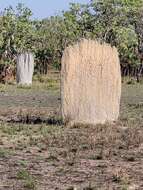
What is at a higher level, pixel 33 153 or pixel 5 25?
pixel 5 25

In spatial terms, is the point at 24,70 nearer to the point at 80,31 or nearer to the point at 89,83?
the point at 80,31

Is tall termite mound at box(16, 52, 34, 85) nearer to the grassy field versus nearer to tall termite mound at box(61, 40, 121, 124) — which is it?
the grassy field

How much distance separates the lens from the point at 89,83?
54.9ft

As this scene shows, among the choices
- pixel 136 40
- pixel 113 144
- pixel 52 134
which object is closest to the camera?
pixel 113 144

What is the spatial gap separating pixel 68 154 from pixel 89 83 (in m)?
5.22

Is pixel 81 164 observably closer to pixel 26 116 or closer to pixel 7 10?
pixel 26 116

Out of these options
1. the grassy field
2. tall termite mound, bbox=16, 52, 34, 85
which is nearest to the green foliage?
tall termite mound, bbox=16, 52, 34, 85

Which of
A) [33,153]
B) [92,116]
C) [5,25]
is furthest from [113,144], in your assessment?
[5,25]

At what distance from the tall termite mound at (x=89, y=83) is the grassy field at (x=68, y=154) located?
0.51 metres

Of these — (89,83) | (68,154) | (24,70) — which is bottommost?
(68,154)

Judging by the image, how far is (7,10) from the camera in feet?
159

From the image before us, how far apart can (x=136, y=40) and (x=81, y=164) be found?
46.5 meters

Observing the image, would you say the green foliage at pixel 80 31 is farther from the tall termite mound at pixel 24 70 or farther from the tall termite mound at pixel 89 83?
the tall termite mound at pixel 89 83

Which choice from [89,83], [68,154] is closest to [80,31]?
[89,83]
